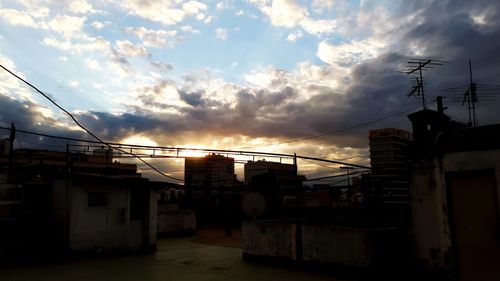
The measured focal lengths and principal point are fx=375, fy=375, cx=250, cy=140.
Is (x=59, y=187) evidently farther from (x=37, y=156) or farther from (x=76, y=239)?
(x=37, y=156)

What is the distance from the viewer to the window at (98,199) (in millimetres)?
16859

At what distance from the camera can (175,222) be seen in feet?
85.3

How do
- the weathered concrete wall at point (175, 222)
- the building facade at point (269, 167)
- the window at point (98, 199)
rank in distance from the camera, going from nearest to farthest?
the window at point (98, 199)
the weathered concrete wall at point (175, 222)
the building facade at point (269, 167)

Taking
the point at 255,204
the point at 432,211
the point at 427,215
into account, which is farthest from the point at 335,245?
the point at 255,204

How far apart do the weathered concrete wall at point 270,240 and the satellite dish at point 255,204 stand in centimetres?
66

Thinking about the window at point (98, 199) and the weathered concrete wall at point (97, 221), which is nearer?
the weathered concrete wall at point (97, 221)

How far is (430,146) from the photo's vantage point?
33.3 ft

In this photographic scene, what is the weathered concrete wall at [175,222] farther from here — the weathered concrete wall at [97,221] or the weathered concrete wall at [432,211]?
the weathered concrete wall at [432,211]

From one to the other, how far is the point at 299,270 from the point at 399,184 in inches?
239

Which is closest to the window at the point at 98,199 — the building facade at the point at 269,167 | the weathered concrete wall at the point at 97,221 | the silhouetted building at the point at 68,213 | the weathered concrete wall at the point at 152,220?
the silhouetted building at the point at 68,213

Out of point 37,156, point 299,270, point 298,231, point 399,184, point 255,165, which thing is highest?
point 37,156

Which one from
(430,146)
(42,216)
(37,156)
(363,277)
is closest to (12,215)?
(42,216)

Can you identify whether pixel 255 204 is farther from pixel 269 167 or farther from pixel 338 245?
pixel 269 167

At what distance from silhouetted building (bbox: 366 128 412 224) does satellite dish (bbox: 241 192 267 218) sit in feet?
15.5
